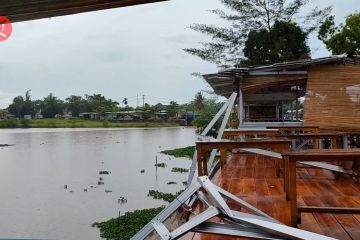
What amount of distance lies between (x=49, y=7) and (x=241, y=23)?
1901 centimetres

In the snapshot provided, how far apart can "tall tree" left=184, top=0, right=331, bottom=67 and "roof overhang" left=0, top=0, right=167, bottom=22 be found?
18.0 m

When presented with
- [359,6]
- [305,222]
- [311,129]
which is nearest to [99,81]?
[359,6]

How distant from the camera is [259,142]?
3.67 m

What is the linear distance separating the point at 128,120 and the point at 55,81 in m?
26.0

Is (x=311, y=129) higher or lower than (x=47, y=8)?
lower

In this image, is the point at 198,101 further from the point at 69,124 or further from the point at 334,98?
the point at 334,98

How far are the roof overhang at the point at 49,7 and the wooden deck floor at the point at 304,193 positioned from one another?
5.16ft

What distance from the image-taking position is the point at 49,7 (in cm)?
126

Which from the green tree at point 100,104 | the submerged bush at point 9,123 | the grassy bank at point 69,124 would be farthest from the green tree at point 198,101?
the submerged bush at point 9,123

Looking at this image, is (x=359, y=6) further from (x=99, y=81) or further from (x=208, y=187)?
(x=99, y=81)

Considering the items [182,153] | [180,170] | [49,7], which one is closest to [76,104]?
[182,153]

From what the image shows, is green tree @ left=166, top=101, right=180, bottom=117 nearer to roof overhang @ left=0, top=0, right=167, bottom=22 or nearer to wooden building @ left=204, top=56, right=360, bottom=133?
wooden building @ left=204, top=56, right=360, bottom=133

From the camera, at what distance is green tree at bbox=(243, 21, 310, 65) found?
1588 cm

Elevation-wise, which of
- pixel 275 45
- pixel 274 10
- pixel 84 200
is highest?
pixel 274 10
